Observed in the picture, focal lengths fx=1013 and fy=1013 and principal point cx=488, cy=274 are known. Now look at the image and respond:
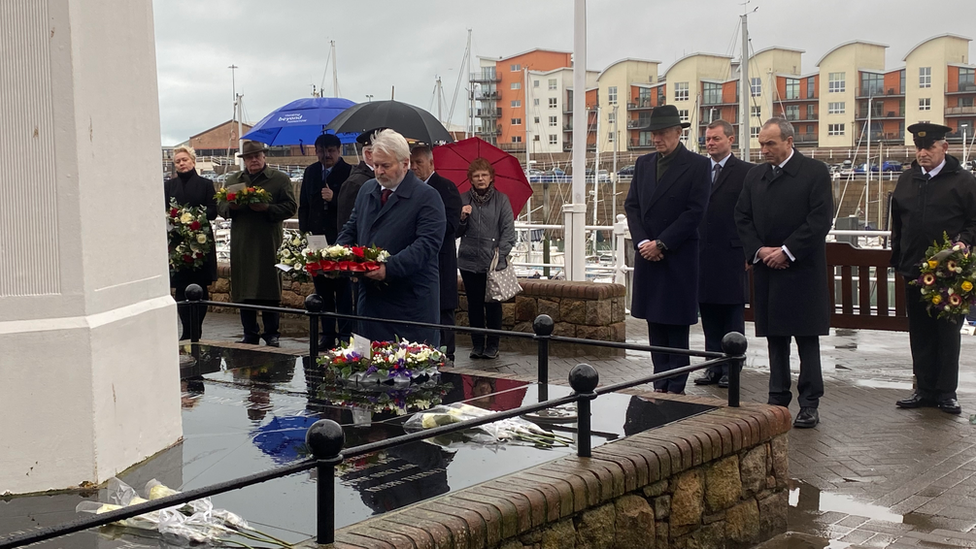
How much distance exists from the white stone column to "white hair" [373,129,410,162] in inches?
69.9

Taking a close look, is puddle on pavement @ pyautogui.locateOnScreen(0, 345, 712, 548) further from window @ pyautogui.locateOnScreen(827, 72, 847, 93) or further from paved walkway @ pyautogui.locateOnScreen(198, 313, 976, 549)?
window @ pyautogui.locateOnScreen(827, 72, 847, 93)

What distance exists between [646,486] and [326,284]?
6.04 metres

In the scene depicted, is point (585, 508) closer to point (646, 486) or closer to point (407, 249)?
point (646, 486)

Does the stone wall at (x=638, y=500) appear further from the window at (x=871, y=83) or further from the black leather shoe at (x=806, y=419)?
the window at (x=871, y=83)

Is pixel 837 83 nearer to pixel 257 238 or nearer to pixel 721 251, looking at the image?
pixel 721 251

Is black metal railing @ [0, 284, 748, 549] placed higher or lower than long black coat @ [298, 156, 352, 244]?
lower

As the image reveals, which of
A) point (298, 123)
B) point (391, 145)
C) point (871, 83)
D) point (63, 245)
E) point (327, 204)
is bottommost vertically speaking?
point (63, 245)

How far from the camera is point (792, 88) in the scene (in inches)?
3354

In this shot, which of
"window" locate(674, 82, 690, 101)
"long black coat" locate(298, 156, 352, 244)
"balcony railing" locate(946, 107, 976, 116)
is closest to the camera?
"long black coat" locate(298, 156, 352, 244)

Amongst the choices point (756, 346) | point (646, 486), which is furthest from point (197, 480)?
point (756, 346)

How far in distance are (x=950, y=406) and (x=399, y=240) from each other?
4.30m

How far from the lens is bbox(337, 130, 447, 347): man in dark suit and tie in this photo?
20.5 feet

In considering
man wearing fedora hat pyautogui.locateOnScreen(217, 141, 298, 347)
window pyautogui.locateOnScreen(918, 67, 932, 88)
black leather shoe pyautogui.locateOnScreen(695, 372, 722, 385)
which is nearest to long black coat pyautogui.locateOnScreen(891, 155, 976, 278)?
black leather shoe pyautogui.locateOnScreen(695, 372, 722, 385)

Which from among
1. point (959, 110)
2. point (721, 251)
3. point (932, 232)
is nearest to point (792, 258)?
point (721, 251)
